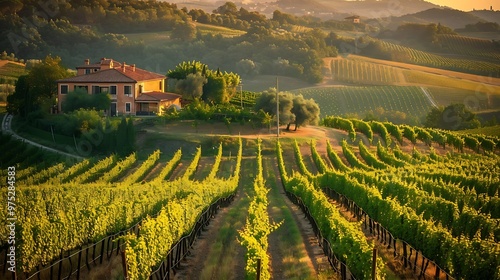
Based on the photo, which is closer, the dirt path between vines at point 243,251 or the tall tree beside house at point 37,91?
the dirt path between vines at point 243,251

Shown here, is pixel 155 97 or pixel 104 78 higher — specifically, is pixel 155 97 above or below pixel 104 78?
below

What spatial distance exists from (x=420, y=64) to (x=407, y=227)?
142091 mm

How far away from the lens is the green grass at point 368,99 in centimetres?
11850

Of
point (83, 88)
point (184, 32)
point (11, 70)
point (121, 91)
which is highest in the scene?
point (184, 32)

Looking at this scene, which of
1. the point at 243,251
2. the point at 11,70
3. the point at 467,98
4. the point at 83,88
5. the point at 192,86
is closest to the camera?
the point at 243,251

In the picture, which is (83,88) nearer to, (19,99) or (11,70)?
(19,99)

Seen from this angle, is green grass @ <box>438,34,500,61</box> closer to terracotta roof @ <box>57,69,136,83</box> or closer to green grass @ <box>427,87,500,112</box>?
green grass @ <box>427,87,500,112</box>

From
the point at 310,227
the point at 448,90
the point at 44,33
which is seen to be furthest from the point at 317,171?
the point at 44,33

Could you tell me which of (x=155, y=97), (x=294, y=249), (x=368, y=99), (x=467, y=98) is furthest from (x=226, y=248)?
(x=467, y=98)

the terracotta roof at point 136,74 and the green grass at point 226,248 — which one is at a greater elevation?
the terracotta roof at point 136,74

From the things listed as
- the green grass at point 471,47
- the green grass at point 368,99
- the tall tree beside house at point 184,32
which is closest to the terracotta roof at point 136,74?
the green grass at point 368,99

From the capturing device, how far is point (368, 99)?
12275cm

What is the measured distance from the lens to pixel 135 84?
261ft

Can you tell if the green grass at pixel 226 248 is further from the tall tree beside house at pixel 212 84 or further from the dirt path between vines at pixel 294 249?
the tall tree beside house at pixel 212 84
